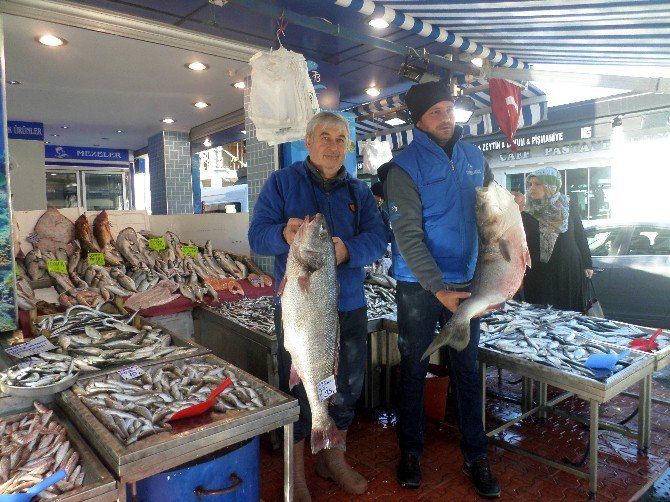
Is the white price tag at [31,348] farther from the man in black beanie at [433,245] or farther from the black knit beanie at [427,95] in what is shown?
the black knit beanie at [427,95]

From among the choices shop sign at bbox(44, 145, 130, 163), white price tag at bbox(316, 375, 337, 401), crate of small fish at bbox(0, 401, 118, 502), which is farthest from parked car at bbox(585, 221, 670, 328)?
shop sign at bbox(44, 145, 130, 163)

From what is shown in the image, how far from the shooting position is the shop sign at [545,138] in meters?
13.0

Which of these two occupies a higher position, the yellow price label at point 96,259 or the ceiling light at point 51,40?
the ceiling light at point 51,40

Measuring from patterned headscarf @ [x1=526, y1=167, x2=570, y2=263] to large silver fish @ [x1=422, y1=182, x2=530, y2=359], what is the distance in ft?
8.71

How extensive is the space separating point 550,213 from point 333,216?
3322 mm

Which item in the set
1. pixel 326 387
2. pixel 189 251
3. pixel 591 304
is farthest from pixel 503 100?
pixel 326 387

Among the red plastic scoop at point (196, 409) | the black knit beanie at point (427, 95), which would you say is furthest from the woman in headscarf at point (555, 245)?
the red plastic scoop at point (196, 409)

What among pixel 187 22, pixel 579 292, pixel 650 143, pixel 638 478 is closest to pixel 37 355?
pixel 187 22

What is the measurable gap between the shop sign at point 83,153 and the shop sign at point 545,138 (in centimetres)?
1114

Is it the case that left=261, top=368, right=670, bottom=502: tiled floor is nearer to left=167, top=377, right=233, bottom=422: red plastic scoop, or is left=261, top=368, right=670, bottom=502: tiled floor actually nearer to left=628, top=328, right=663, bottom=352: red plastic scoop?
left=628, top=328, right=663, bottom=352: red plastic scoop

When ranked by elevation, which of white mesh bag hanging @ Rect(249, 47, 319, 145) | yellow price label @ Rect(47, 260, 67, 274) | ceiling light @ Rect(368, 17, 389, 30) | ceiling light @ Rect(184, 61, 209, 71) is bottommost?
yellow price label @ Rect(47, 260, 67, 274)

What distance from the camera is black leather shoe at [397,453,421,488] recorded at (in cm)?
347

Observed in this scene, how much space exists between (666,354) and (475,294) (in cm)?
201

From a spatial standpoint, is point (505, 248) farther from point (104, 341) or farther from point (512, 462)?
point (104, 341)
